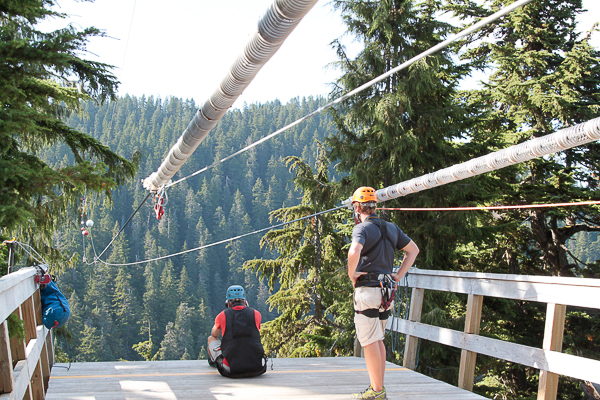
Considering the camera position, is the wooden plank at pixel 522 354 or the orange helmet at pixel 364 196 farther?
the orange helmet at pixel 364 196

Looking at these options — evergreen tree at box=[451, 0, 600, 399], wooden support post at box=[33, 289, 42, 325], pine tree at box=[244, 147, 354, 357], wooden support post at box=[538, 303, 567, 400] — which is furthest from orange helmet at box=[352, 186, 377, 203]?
pine tree at box=[244, 147, 354, 357]

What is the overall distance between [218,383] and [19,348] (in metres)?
1.74

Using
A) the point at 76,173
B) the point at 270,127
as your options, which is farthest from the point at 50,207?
the point at 270,127

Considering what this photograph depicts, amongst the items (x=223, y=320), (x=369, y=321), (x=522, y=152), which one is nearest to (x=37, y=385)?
(x=223, y=320)

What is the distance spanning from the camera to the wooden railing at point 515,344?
10.1ft

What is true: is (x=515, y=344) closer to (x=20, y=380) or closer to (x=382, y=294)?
(x=382, y=294)

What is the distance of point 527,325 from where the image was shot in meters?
14.4

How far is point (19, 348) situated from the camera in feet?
9.98

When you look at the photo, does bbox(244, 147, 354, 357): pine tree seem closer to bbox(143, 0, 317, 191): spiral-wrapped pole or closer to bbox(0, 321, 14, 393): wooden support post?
bbox(143, 0, 317, 191): spiral-wrapped pole

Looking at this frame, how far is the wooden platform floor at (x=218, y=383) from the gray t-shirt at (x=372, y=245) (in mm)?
1085

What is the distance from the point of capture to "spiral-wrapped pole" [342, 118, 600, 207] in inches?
138

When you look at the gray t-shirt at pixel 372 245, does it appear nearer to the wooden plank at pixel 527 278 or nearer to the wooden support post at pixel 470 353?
the wooden plank at pixel 527 278

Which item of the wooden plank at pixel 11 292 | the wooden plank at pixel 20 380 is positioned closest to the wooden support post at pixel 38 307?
the wooden plank at pixel 11 292

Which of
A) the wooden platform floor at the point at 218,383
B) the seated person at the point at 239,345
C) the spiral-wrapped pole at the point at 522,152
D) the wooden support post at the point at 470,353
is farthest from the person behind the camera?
the seated person at the point at 239,345
